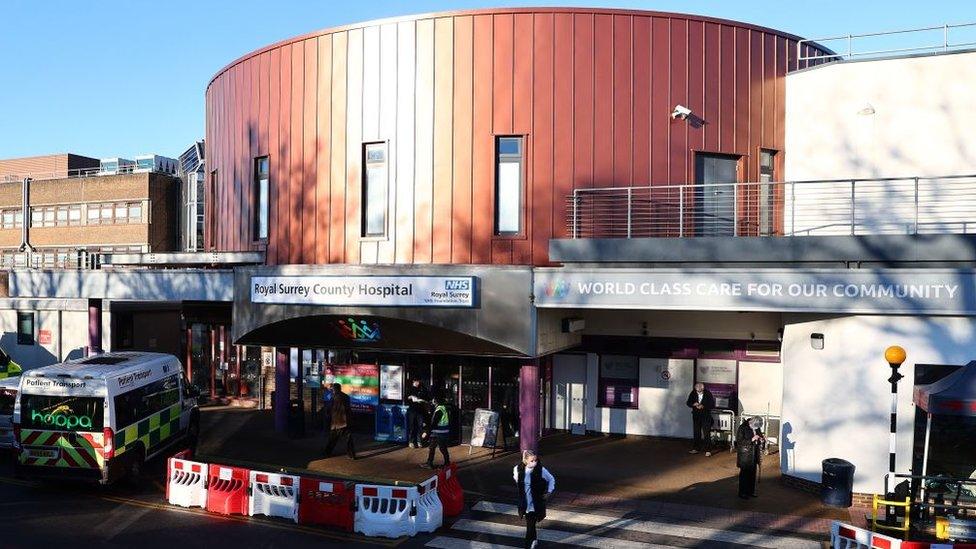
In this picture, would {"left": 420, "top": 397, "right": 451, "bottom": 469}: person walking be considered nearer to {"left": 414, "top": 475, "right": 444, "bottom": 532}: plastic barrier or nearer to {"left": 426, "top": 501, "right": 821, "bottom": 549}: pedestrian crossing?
{"left": 426, "top": 501, "right": 821, "bottom": 549}: pedestrian crossing

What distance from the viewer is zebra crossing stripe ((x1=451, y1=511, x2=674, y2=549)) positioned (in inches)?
446

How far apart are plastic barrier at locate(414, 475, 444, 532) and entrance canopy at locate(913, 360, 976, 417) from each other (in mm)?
7709

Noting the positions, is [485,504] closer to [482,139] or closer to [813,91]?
[482,139]

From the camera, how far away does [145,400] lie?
49.4 feet

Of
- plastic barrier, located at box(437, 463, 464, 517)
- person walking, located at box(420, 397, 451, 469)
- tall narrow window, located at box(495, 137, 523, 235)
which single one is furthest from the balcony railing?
plastic barrier, located at box(437, 463, 464, 517)

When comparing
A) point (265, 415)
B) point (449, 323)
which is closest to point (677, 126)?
point (449, 323)

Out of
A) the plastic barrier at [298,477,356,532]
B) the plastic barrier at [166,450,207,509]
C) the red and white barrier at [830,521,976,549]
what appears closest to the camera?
the red and white barrier at [830,521,976,549]

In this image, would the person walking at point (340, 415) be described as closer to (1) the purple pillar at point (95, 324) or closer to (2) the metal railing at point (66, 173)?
(1) the purple pillar at point (95, 324)

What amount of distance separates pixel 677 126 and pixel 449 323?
6547 millimetres

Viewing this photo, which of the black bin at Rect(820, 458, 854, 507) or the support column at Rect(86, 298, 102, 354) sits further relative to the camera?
the support column at Rect(86, 298, 102, 354)

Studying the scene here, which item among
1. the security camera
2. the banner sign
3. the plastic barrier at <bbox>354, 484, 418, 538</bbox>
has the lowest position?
the plastic barrier at <bbox>354, 484, 418, 538</bbox>

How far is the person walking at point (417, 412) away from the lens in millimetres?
17250

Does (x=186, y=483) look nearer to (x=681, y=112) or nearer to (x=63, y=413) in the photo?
(x=63, y=413)

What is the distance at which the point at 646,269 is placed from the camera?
47.0 ft
